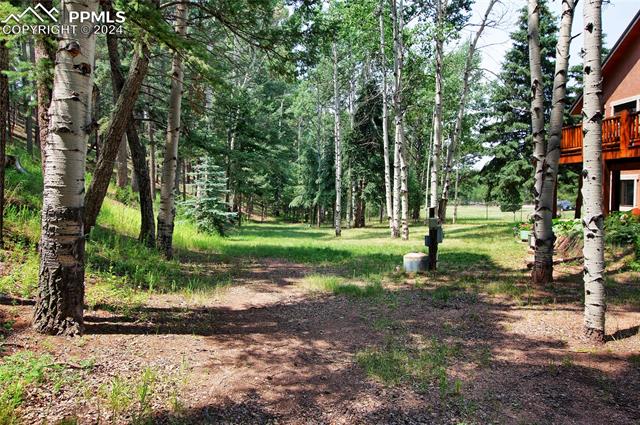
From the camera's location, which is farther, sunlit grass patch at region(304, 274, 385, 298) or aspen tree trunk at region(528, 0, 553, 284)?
aspen tree trunk at region(528, 0, 553, 284)

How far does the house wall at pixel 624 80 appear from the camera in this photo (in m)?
15.3

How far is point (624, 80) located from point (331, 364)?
723 inches

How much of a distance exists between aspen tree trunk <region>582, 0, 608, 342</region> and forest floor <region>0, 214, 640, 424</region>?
43 cm

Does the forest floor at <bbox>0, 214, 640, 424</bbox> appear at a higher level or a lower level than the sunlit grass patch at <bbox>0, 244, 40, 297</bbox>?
lower

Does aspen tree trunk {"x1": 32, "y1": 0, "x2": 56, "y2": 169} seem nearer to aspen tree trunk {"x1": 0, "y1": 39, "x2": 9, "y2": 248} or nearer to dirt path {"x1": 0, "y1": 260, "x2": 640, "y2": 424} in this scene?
aspen tree trunk {"x1": 0, "y1": 39, "x2": 9, "y2": 248}

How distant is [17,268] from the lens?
5512mm

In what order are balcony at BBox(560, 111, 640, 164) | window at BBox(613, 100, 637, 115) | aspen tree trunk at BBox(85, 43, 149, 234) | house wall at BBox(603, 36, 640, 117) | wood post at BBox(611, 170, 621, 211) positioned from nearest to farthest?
aspen tree trunk at BBox(85, 43, 149, 234) → balcony at BBox(560, 111, 640, 164) → wood post at BBox(611, 170, 621, 211) → house wall at BBox(603, 36, 640, 117) → window at BBox(613, 100, 637, 115)

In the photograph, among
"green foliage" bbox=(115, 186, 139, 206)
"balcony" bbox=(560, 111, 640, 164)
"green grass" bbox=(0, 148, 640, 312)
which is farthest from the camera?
"green foliage" bbox=(115, 186, 139, 206)

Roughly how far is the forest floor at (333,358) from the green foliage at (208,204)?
10.3 m

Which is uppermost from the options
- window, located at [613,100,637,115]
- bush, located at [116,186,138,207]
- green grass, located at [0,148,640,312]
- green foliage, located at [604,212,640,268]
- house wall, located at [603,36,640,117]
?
house wall, located at [603,36,640,117]

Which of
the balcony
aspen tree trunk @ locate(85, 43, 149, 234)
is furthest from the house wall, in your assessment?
aspen tree trunk @ locate(85, 43, 149, 234)

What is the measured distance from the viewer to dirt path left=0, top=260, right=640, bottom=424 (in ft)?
10.8

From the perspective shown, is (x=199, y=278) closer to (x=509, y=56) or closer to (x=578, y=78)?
(x=509, y=56)

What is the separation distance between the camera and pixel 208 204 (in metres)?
17.6
